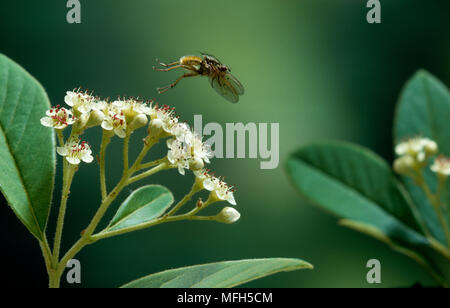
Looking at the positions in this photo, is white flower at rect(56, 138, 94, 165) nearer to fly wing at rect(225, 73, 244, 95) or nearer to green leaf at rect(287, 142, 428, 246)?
fly wing at rect(225, 73, 244, 95)

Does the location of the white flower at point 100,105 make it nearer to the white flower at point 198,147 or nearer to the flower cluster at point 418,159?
the white flower at point 198,147

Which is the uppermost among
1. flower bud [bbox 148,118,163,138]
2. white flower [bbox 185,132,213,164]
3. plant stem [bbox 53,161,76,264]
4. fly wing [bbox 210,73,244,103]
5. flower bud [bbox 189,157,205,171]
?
fly wing [bbox 210,73,244,103]

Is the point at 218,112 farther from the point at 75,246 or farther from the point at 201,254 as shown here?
the point at 75,246

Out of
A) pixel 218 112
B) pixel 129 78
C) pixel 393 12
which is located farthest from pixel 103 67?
pixel 393 12

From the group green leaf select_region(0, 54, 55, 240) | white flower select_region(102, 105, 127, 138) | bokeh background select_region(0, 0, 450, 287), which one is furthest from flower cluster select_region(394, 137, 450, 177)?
green leaf select_region(0, 54, 55, 240)

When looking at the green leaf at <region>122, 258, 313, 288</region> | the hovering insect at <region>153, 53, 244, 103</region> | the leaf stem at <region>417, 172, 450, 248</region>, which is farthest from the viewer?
the leaf stem at <region>417, 172, 450, 248</region>

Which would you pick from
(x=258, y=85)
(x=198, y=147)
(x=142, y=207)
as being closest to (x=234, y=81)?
(x=198, y=147)
